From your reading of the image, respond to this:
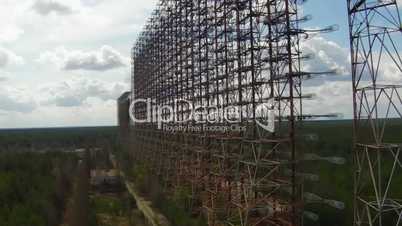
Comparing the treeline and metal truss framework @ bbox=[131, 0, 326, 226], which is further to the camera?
the treeline

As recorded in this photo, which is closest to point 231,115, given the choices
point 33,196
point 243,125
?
point 243,125

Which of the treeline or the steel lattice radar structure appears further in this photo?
the treeline

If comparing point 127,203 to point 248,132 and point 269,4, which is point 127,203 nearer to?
point 248,132

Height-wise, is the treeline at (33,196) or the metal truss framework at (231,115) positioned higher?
the metal truss framework at (231,115)

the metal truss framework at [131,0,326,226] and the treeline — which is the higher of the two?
the metal truss framework at [131,0,326,226]

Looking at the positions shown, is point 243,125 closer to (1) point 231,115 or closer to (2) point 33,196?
(1) point 231,115

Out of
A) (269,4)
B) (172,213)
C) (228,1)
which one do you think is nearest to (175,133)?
(172,213)

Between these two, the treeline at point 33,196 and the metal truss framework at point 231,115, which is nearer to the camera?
the metal truss framework at point 231,115

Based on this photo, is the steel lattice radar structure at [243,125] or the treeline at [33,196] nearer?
the steel lattice radar structure at [243,125]
